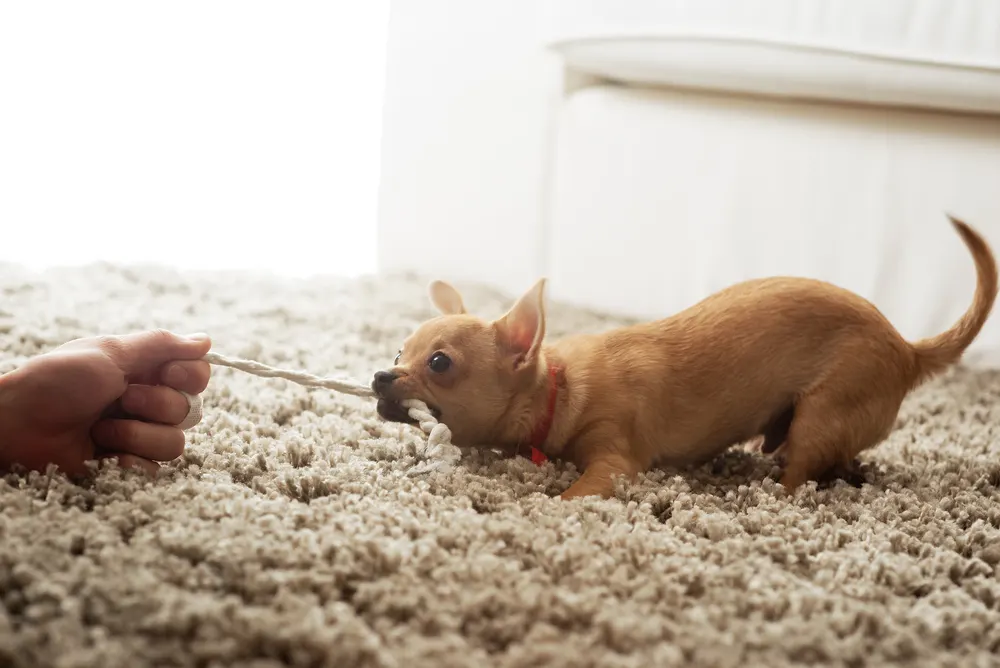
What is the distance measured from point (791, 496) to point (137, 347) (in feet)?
2.74

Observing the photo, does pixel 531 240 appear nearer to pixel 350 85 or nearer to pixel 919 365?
pixel 350 85

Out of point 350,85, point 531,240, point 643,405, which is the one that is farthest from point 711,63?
point 350,85

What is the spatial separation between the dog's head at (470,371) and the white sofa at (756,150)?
100cm

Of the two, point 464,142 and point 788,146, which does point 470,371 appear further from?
point 464,142

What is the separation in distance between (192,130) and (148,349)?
1.88 meters

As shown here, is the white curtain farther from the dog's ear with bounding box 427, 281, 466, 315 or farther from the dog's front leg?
the dog's front leg

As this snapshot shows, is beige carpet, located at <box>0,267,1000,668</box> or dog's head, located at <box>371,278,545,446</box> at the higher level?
dog's head, located at <box>371,278,545,446</box>

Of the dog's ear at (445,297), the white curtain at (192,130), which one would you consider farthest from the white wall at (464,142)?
the dog's ear at (445,297)

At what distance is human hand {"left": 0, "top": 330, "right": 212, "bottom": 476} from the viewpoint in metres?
1.07

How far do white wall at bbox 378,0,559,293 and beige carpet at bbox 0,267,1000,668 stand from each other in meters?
1.35

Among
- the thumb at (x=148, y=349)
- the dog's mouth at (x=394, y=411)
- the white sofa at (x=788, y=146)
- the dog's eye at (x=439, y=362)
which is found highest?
the white sofa at (x=788, y=146)

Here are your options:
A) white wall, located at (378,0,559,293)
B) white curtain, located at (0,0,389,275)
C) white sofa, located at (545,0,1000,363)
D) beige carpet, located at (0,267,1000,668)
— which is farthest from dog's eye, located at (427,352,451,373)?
white curtain, located at (0,0,389,275)

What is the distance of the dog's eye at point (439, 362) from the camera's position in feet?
4.23

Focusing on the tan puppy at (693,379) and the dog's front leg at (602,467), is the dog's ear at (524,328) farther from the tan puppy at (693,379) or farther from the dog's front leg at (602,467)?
the dog's front leg at (602,467)
